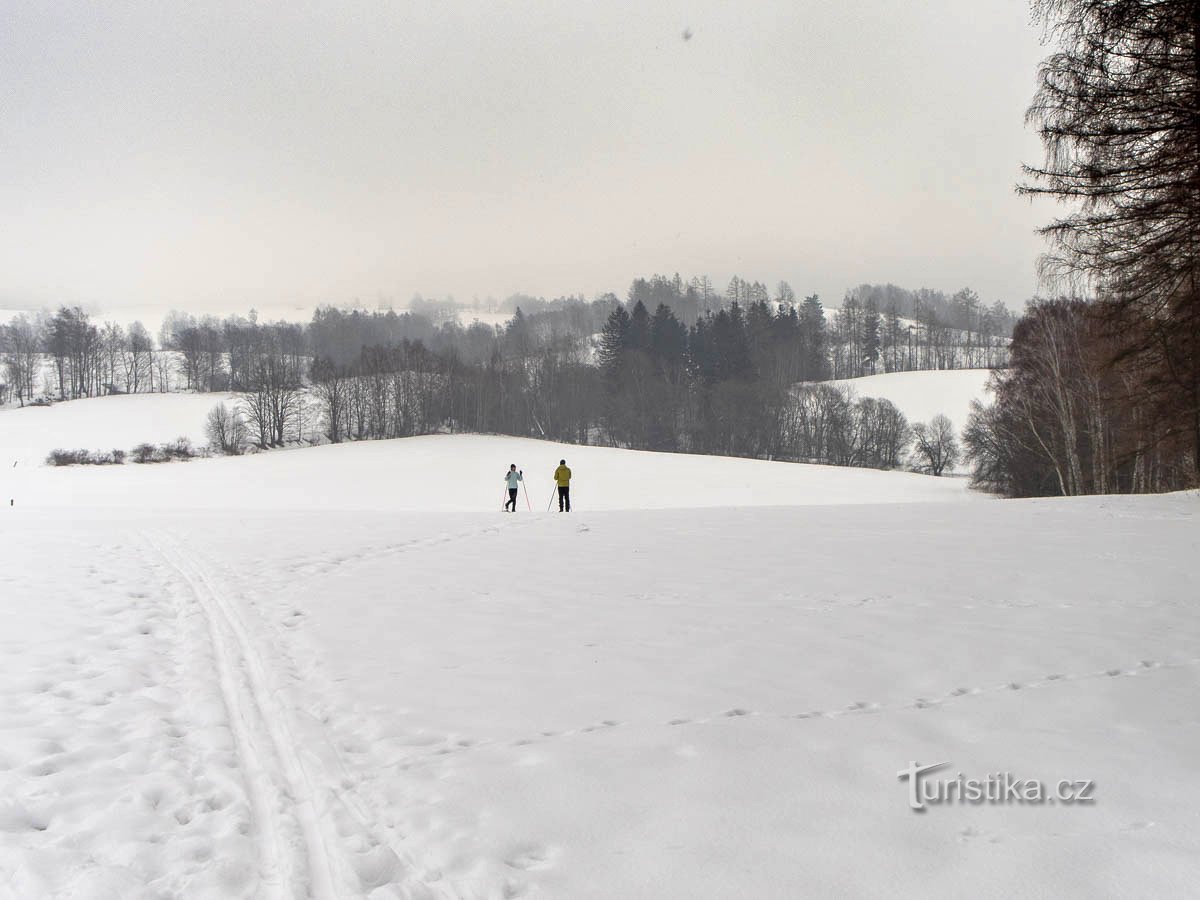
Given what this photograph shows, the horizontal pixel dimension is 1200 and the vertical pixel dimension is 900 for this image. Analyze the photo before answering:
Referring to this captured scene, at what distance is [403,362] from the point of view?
3172 inches

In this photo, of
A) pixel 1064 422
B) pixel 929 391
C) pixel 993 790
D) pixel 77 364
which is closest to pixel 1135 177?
pixel 993 790

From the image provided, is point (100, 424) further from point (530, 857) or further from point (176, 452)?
point (530, 857)

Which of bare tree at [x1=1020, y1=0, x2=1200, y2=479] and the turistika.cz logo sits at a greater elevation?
bare tree at [x1=1020, y1=0, x2=1200, y2=479]

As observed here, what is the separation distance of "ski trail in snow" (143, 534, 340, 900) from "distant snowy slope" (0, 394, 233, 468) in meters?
61.4

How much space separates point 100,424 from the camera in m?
71.7

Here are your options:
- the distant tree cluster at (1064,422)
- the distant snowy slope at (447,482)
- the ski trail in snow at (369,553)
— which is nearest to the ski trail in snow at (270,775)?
the ski trail in snow at (369,553)

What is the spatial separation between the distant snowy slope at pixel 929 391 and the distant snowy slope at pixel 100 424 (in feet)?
240

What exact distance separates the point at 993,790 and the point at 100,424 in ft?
281

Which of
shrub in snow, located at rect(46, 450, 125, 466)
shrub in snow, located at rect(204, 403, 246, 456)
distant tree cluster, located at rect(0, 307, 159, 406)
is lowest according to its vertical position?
shrub in snow, located at rect(46, 450, 125, 466)

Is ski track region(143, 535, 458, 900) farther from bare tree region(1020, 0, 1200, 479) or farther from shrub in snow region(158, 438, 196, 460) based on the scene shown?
shrub in snow region(158, 438, 196, 460)

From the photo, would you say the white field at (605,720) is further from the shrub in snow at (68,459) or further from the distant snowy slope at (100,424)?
the distant snowy slope at (100,424)

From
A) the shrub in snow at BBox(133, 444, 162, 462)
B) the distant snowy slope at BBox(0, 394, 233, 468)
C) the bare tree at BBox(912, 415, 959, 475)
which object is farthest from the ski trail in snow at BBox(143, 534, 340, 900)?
the bare tree at BBox(912, 415, 959, 475)

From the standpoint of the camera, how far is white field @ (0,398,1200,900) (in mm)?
3320

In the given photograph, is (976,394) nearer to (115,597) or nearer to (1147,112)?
(1147,112)
